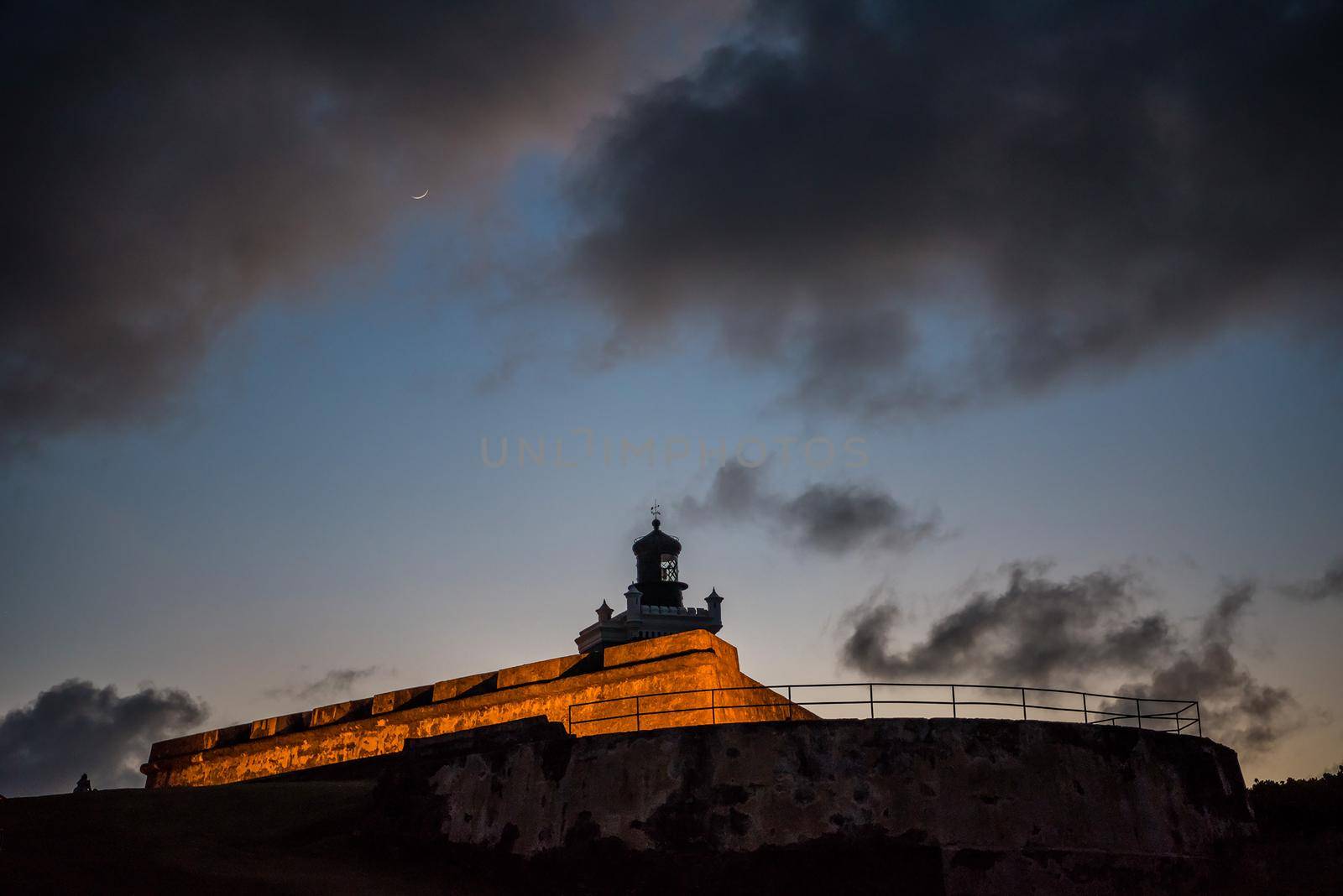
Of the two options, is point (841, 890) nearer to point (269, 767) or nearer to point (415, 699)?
point (415, 699)

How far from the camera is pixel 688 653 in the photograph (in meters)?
22.5

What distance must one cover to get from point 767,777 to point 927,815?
6.41 feet

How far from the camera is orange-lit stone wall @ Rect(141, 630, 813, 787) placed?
2191 centimetres

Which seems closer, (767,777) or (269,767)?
(767,777)

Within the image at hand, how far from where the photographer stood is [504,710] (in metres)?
24.9

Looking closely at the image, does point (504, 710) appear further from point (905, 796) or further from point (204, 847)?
point (905, 796)

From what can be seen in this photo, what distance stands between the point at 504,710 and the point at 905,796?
41.6ft

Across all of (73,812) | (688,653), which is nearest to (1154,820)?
(688,653)

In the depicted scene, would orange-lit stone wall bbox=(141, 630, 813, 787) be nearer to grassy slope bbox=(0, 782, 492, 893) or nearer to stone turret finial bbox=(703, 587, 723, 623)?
grassy slope bbox=(0, 782, 492, 893)

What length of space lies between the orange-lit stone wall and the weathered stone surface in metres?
3.88

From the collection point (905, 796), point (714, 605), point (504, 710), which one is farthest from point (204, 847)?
point (714, 605)

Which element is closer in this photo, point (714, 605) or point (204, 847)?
point (204, 847)

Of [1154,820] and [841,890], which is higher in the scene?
[1154,820]

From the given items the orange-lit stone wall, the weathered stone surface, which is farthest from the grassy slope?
the orange-lit stone wall
